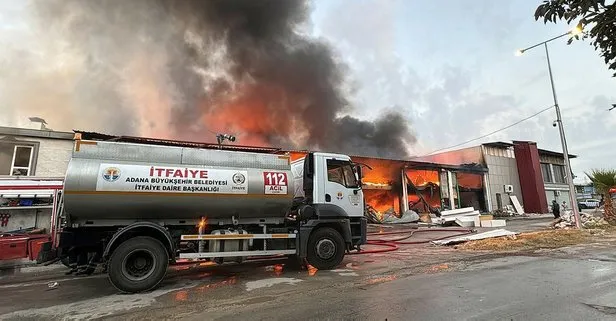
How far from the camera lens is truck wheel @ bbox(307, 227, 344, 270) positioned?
8289mm

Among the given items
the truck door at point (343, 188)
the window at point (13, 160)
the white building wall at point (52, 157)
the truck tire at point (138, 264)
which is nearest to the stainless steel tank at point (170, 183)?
the truck tire at point (138, 264)

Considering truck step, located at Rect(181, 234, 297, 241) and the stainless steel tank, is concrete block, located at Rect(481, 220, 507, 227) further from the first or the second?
the stainless steel tank

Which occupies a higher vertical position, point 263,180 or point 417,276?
point 263,180

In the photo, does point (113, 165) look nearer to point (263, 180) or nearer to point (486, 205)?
point (263, 180)

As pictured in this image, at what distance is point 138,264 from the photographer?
6.70 m

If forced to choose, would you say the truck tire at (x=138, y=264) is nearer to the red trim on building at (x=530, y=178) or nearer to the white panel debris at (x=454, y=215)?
the white panel debris at (x=454, y=215)

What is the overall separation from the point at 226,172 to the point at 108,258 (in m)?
2.73

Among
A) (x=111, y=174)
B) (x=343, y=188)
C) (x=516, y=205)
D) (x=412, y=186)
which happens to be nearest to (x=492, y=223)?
(x=412, y=186)

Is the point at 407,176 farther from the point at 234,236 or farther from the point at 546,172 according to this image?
the point at 546,172

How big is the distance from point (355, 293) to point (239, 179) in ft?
11.3

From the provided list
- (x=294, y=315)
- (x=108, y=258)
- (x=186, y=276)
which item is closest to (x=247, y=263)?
(x=186, y=276)

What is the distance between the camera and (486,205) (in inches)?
1240

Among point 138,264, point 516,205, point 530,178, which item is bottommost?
point 138,264

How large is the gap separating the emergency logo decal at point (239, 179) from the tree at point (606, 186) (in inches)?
740
